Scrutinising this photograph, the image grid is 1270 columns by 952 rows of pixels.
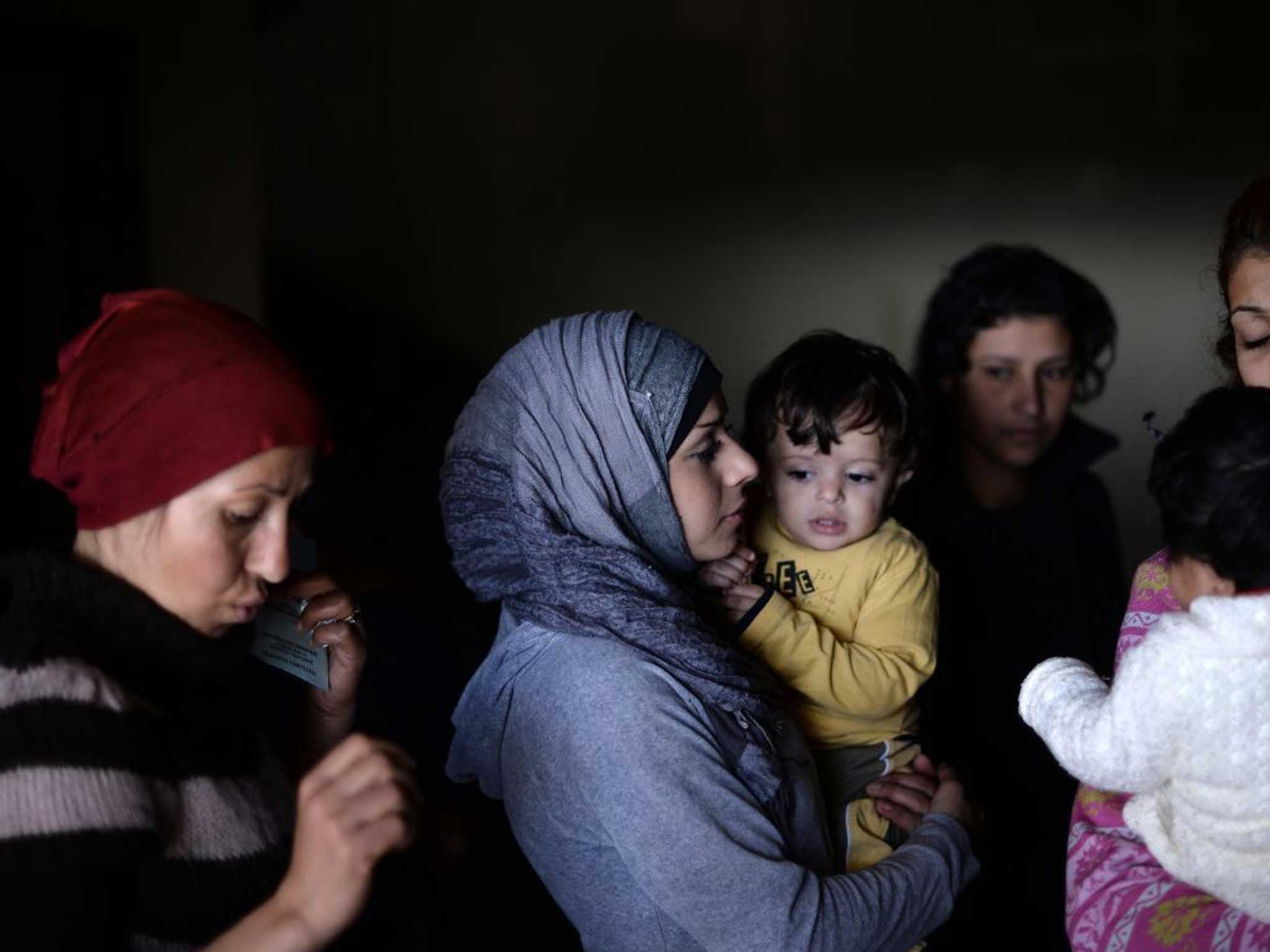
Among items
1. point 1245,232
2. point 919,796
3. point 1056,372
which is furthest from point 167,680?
point 1056,372

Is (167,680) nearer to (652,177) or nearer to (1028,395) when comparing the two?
(1028,395)

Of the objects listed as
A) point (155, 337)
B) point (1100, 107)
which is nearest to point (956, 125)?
point (1100, 107)

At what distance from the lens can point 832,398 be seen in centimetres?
235

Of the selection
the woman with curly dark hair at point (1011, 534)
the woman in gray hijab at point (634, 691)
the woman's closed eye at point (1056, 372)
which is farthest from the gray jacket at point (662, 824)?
the woman's closed eye at point (1056, 372)

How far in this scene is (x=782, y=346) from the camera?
6.67 meters

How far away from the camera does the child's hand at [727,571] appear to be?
2.14 m

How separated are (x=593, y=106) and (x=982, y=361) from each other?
4.51 metres

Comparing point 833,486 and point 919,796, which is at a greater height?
point 833,486

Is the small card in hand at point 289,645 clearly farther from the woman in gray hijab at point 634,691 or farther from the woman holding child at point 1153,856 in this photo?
the woman holding child at point 1153,856

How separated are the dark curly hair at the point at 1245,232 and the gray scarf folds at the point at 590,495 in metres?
0.77

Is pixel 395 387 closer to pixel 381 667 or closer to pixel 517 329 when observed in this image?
pixel 517 329

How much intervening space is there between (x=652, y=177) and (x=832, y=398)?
504 cm

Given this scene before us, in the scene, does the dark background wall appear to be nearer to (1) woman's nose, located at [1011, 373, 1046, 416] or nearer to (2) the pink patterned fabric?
(1) woman's nose, located at [1011, 373, 1046, 416]

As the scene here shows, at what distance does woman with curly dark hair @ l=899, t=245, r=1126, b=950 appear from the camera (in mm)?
2801
